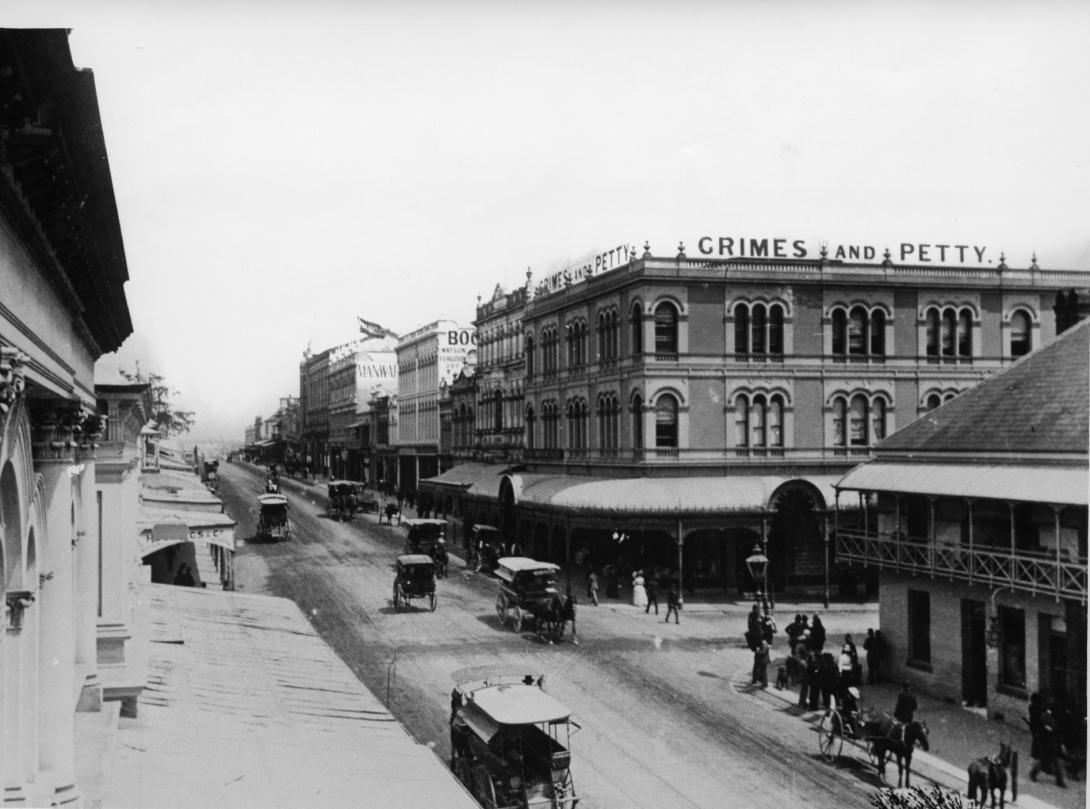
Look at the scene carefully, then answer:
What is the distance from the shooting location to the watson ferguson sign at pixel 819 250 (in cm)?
3697

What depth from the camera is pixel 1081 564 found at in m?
17.0

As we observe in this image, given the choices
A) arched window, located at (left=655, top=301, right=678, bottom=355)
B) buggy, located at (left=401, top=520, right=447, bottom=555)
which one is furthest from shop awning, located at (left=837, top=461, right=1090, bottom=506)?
buggy, located at (left=401, top=520, right=447, bottom=555)

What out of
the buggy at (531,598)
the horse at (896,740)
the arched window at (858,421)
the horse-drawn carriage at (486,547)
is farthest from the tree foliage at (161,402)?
the arched window at (858,421)

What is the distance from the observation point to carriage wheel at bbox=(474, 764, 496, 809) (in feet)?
43.4

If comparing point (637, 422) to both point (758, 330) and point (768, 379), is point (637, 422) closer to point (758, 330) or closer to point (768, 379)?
point (768, 379)

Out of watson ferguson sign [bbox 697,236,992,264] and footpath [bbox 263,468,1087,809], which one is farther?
watson ferguson sign [bbox 697,236,992,264]

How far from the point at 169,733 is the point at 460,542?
4038 cm

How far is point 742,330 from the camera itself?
36688 millimetres

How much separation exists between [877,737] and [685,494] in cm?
1874

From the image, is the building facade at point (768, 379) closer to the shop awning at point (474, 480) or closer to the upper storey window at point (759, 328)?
the upper storey window at point (759, 328)

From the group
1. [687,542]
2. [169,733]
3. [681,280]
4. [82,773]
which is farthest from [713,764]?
[681,280]

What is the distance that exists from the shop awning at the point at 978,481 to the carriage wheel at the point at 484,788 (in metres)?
10.8

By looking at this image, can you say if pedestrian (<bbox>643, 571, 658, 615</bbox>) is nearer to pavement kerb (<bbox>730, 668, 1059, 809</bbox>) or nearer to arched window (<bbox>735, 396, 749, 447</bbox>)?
arched window (<bbox>735, 396, 749, 447</bbox>)

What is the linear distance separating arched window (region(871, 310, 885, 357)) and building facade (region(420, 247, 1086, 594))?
5cm
